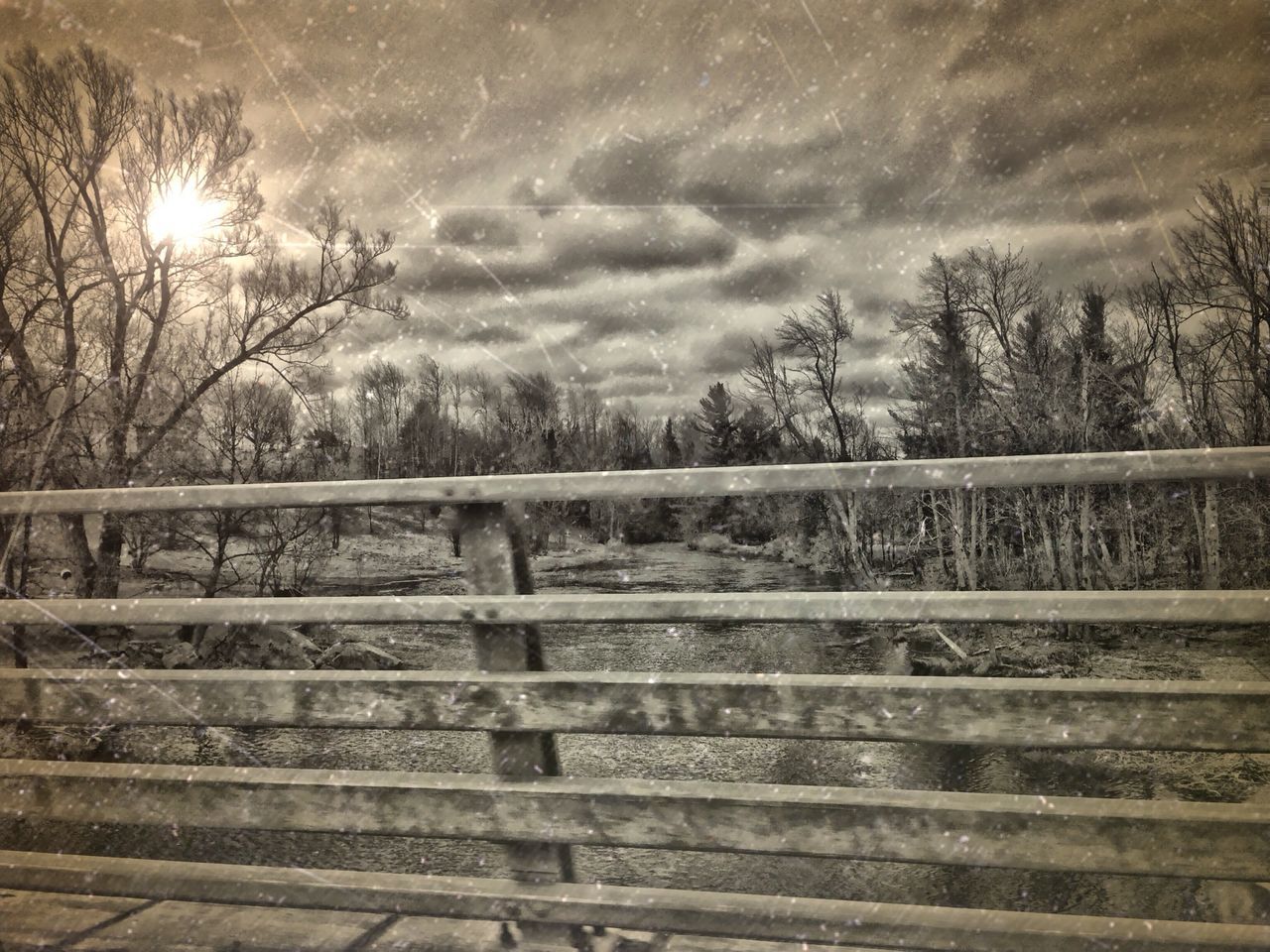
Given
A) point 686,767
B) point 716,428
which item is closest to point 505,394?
point 716,428

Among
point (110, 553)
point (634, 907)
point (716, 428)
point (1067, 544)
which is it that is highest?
point (716, 428)

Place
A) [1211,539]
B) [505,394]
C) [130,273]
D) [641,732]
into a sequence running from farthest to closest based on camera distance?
[505,394]
[1211,539]
[130,273]
[641,732]

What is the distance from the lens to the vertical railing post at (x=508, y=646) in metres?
2.36

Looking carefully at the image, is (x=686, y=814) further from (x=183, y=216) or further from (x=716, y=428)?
(x=716, y=428)

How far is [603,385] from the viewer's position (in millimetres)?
23328

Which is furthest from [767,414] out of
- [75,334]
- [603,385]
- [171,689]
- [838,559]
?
[171,689]

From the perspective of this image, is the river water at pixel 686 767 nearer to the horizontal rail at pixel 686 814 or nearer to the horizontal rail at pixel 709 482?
the horizontal rail at pixel 686 814

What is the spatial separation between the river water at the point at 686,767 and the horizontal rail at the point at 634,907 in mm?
5830

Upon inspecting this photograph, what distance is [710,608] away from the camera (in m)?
2.13

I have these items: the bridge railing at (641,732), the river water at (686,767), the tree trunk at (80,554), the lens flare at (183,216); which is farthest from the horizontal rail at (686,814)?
the lens flare at (183,216)

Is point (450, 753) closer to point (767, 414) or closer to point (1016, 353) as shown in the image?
point (767, 414)

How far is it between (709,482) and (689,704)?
0.62 metres

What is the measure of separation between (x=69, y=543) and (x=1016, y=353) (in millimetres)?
27744

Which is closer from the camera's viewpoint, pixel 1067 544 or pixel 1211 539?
pixel 1211 539
